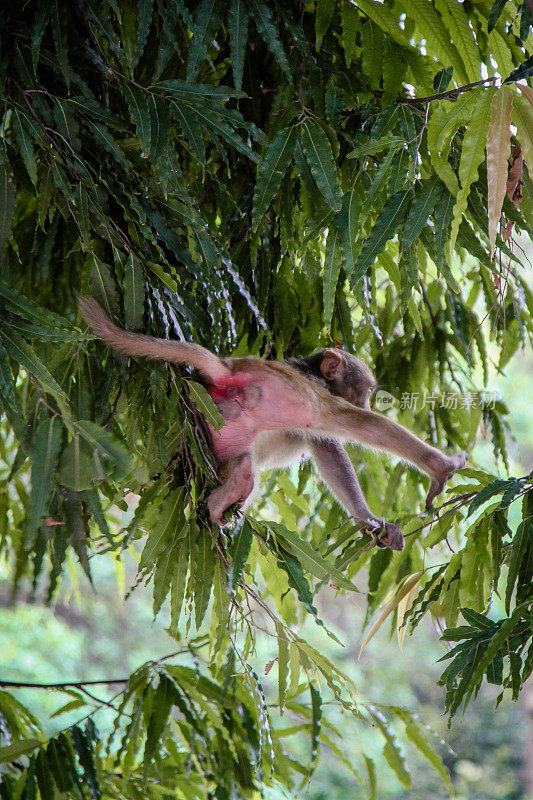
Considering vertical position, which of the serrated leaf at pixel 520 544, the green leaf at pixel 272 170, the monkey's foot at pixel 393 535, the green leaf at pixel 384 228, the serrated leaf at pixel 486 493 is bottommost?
the serrated leaf at pixel 520 544

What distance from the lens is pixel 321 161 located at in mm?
1643

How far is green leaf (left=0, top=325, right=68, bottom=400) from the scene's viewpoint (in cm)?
126

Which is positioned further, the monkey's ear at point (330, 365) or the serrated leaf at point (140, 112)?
the monkey's ear at point (330, 365)

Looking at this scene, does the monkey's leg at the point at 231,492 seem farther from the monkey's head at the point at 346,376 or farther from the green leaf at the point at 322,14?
the green leaf at the point at 322,14

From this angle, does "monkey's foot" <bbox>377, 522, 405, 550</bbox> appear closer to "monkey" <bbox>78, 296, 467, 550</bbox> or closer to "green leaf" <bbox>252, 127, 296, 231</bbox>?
"monkey" <bbox>78, 296, 467, 550</bbox>

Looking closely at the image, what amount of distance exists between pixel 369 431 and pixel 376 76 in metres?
0.76

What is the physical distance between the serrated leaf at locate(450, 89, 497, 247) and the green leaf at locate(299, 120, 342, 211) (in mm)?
267

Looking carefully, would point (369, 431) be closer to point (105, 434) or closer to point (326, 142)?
point (326, 142)

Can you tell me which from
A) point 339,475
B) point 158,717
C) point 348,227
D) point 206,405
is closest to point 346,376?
point 339,475

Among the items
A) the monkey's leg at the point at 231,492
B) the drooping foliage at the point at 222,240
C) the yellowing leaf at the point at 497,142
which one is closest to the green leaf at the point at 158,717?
the drooping foliage at the point at 222,240

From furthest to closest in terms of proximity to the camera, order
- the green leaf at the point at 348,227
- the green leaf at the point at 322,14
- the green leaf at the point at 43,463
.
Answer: the green leaf at the point at 322,14
the green leaf at the point at 348,227
the green leaf at the point at 43,463

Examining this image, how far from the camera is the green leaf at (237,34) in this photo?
160cm

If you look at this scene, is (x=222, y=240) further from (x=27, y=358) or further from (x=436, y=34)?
(x=27, y=358)

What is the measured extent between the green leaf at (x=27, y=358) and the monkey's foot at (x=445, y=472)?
2.91 ft
